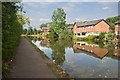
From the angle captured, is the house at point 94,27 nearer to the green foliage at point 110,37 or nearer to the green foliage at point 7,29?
the green foliage at point 110,37

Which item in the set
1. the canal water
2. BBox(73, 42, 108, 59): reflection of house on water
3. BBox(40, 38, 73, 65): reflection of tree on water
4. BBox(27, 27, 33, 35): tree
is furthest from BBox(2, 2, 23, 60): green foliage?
BBox(27, 27, 33, 35): tree

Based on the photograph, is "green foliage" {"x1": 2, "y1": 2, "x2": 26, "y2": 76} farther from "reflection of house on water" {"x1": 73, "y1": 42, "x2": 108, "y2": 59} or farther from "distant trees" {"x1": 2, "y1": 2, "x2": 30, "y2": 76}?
"reflection of house on water" {"x1": 73, "y1": 42, "x2": 108, "y2": 59}

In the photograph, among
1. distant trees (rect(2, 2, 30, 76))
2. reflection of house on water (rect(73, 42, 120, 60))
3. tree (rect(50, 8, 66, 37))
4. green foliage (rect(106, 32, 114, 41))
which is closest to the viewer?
distant trees (rect(2, 2, 30, 76))

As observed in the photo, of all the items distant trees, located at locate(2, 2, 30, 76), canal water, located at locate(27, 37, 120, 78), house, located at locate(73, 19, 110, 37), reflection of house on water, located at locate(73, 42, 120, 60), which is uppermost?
house, located at locate(73, 19, 110, 37)

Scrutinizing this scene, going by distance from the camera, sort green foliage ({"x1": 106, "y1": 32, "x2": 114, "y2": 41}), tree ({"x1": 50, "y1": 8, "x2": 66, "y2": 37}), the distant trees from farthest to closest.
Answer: tree ({"x1": 50, "y1": 8, "x2": 66, "y2": 37})
green foliage ({"x1": 106, "y1": 32, "x2": 114, "y2": 41})
the distant trees

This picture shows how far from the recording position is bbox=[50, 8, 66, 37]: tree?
53281 millimetres

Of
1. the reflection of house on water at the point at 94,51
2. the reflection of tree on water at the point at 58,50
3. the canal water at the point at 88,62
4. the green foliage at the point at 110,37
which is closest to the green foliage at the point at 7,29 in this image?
the canal water at the point at 88,62

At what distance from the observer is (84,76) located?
7.70 m

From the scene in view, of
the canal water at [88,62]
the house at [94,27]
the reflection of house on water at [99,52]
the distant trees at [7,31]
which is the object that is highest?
the house at [94,27]

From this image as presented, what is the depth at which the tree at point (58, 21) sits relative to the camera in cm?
5328

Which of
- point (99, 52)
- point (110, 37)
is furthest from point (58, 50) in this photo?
point (110, 37)

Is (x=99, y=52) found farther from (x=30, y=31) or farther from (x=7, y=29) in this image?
(x=30, y=31)

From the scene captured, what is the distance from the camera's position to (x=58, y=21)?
5412 cm

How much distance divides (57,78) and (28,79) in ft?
5.32
